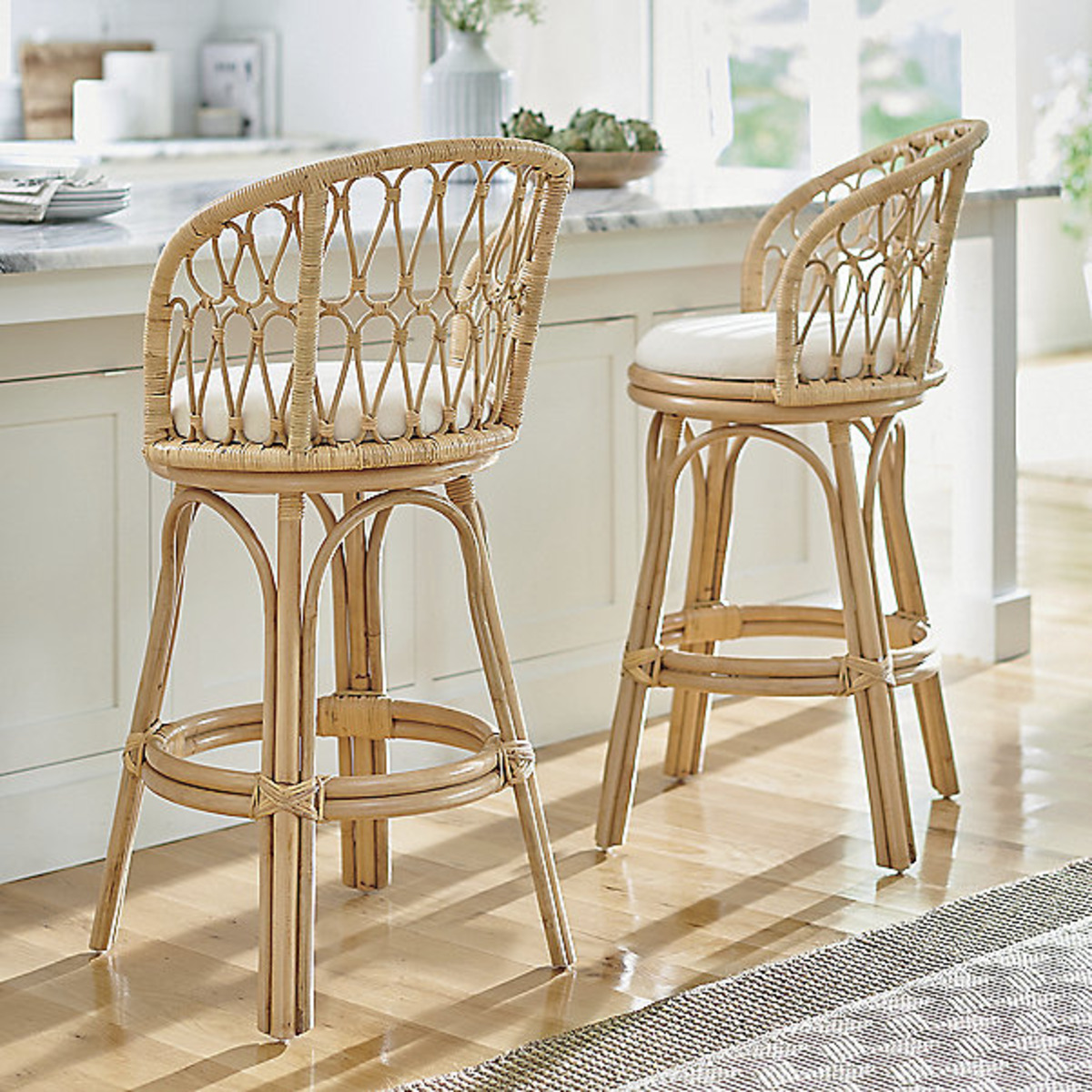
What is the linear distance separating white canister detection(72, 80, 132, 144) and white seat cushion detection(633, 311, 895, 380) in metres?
3.54

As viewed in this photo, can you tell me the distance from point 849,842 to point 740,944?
17.6 inches

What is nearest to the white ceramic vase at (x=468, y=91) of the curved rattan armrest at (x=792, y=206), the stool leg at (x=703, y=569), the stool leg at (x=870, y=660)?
the curved rattan armrest at (x=792, y=206)

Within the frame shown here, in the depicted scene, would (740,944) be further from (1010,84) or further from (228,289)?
(1010,84)

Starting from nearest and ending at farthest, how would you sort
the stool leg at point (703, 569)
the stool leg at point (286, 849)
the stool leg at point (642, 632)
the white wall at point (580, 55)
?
the stool leg at point (286, 849) < the stool leg at point (642, 632) < the stool leg at point (703, 569) < the white wall at point (580, 55)

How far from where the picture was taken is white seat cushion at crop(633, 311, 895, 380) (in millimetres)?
2756

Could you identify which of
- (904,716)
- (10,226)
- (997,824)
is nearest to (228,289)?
(10,226)

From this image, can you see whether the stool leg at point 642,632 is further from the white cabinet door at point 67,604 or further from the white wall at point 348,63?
the white wall at point 348,63

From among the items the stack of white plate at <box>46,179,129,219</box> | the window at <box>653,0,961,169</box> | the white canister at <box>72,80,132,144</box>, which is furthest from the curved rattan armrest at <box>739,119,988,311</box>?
the white canister at <box>72,80,132,144</box>

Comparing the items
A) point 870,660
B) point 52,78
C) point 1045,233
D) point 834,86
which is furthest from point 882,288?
point 1045,233

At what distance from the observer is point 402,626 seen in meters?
3.23

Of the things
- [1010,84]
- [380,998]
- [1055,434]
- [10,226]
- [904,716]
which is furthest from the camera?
[1055,434]

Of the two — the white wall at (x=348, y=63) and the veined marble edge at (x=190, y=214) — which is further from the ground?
the white wall at (x=348, y=63)

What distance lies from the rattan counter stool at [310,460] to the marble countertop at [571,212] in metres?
0.21

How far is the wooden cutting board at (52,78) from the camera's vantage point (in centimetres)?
602
